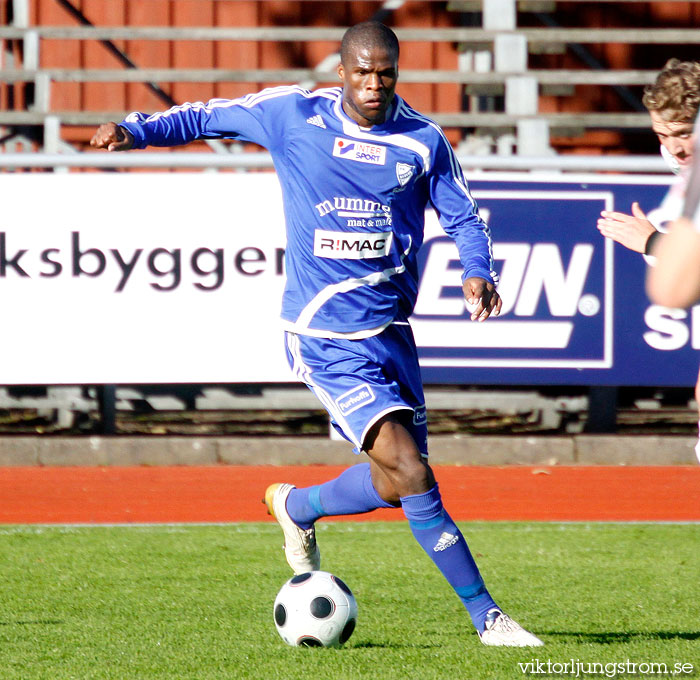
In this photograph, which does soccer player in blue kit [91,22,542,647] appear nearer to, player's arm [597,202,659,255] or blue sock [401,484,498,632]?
blue sock [401,484,498,632]

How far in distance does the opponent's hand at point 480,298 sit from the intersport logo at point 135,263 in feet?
17.3

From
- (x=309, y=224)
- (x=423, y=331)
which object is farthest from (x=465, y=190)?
(x=423, y=331)

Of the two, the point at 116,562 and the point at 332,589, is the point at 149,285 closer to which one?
the point at 116,562

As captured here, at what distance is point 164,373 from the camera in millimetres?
9758

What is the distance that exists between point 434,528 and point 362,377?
2.14 feet

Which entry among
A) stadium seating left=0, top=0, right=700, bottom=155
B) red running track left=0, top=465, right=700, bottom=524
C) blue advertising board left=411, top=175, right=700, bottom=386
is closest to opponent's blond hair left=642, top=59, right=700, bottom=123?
red running track left=0, top=465, right=700, bottom=524

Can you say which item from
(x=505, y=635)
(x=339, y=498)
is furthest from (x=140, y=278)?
(x=505, y=635)

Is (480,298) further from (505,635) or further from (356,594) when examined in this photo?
(356,594)

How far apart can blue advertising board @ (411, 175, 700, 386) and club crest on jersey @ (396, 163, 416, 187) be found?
16.0ft

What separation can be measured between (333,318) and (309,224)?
40 centimetres

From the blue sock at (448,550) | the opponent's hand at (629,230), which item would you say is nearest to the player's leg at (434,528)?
the blue sock at (448,550)

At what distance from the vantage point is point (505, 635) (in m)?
4.48

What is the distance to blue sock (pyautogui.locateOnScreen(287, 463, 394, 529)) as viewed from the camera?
5.09 metres

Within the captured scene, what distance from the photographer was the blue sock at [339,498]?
5086mm
